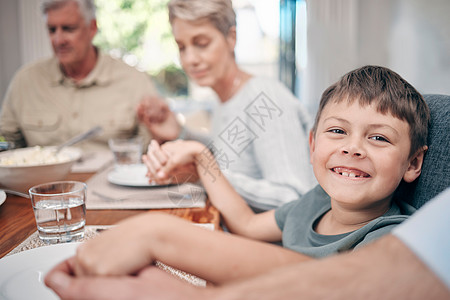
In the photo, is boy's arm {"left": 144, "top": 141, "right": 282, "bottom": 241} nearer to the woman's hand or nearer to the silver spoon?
the silver spoon

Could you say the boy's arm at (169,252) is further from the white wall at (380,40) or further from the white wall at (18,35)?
the white wall at (18,35)

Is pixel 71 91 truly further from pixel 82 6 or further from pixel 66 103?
pixel 82 6

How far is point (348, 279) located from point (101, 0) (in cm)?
711

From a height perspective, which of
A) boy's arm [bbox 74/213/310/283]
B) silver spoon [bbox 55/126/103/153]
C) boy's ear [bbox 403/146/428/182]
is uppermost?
boy's arm [bbox 74/213/310/283]

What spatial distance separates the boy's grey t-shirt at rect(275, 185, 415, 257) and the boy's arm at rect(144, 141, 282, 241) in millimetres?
53

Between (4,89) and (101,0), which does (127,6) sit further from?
(4,89)

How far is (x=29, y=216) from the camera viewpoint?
3.07 feet

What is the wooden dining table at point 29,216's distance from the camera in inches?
32.5

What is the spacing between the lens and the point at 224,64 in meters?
1.64

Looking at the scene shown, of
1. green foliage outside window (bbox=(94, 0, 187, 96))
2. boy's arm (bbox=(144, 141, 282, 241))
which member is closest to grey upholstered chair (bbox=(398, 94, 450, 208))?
boy's arm (bbox=(144, 141, 282, 241))

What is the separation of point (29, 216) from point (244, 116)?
2.84ft

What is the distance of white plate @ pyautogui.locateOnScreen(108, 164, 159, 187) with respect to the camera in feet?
3.88

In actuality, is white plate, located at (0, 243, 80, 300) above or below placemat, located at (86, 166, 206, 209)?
above

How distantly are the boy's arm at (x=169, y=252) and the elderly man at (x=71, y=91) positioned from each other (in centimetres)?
189
